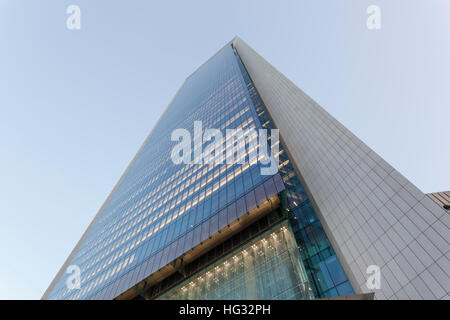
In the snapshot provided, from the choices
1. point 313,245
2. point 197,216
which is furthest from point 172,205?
point 313,245

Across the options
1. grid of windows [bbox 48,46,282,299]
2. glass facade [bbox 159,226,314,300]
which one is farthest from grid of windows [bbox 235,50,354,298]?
grid of windows [bbox 48,46,282,299]

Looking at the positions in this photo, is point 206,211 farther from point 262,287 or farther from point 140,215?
point 140,215

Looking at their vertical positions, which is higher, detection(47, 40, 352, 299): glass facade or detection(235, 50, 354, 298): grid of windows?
detection(47, 40, 352, 299): glass facade

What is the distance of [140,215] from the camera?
4978 cm

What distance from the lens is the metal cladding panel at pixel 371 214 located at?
1352 centimetres

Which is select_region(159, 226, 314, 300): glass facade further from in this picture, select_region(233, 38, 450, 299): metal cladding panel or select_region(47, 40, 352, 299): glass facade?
select_region(233, 38, 450, 299): metal cladding panel

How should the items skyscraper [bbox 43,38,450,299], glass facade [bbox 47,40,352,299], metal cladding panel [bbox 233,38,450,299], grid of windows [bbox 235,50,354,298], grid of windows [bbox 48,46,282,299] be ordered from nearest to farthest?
1. metal cladding panel [bbox 233,38,450,299]
2. skyscraper [bbox 43,38,450,299]
3. grid of windows [bbox 235,50,354,298]
4. glass facade [bbox 47,40,352,299]
5. grid of windows [bbox 48,46,282,299]

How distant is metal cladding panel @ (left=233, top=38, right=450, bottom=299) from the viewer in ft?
44.4

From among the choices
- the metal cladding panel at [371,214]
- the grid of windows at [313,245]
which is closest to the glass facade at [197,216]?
the grid of windows at [313,245]

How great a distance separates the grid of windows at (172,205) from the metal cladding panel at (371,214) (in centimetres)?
554

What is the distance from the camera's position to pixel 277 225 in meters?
25.0

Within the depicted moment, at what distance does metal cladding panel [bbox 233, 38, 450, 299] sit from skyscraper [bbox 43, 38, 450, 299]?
69mm

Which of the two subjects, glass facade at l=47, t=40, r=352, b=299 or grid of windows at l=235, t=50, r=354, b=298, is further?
glass facade at l=47, t=40, r=352, b=299
